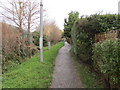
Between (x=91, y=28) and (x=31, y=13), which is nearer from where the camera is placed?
(x=91, y=28)

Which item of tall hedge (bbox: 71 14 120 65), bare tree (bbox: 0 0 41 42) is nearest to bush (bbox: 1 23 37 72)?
bare tree (bbox: 0 0 41 42)

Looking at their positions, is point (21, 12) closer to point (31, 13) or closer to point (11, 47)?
point (31, 13)

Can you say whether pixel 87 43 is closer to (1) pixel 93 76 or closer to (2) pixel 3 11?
(1) pixel 93 76

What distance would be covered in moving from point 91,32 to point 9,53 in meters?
4.97

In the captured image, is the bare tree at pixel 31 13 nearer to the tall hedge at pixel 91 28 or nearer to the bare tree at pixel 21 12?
the bare tree at pixel 21 12

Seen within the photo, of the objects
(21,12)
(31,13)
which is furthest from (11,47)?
(31,13)

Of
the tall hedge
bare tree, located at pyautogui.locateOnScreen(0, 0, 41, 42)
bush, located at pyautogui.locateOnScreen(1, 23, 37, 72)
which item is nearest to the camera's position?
the tall hedge

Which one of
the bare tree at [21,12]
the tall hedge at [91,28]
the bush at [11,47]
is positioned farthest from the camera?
the bare tree at [21,12]

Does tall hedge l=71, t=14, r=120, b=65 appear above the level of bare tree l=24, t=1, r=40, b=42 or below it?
below

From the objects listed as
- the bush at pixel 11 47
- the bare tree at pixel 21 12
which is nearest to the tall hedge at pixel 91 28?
the bush at pixel 11 47

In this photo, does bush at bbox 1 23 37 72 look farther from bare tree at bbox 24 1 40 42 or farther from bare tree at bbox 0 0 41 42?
bare tree at bbox 24 1 40 42

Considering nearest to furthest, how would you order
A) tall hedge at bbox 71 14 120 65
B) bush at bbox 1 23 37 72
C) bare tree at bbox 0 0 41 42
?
1. tall hedge at bbox 71 14 120 65
2. bush at bbox 1 23 37 72
3. bare tree at bbox 0 0 41 42

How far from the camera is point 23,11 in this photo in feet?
36.8

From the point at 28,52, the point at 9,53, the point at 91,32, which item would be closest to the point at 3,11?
the point at 28,52
